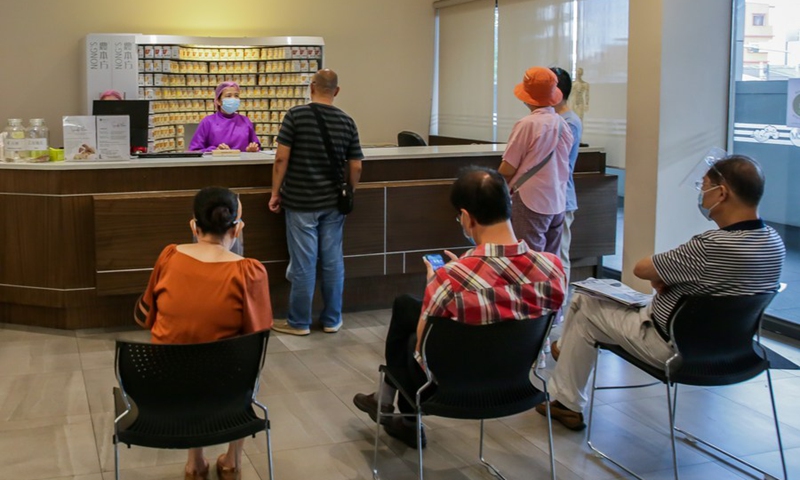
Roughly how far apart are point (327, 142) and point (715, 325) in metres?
2.64

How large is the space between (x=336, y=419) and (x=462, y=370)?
1226 mm

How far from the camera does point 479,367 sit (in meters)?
2.92

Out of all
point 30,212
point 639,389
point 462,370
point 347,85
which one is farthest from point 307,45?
point 462,370

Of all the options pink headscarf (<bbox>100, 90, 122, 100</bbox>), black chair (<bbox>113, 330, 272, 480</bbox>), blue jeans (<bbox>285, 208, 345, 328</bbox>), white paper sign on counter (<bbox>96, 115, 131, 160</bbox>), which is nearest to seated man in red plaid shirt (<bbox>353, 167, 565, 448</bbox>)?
black chair (<bbox>113, 330, 272, 480</bbox>)

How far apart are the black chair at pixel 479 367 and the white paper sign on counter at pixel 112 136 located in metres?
3.04

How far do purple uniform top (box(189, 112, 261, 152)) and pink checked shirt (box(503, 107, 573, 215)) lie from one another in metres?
2.53

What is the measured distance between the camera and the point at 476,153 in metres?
6.05

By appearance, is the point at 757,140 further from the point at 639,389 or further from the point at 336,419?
the point at 336,419

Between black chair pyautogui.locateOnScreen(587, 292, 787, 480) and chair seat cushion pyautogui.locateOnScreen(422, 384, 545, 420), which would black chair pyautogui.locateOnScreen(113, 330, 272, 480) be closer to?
chair seat cushion pyautogui.locateOnScreen(422, 384, 545, 420)

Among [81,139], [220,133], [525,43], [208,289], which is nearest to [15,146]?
[81,139]

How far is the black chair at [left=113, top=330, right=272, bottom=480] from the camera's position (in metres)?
2.62

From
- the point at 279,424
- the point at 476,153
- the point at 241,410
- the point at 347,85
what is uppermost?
the point at 347,85

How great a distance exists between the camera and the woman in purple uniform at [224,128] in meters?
6.48

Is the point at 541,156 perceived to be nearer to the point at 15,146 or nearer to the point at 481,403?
the point at 481,403
